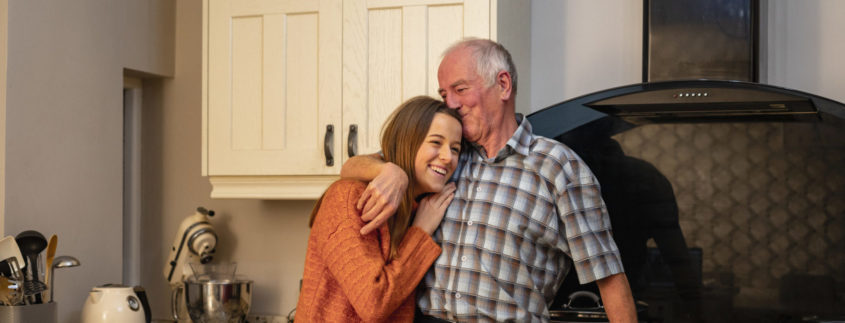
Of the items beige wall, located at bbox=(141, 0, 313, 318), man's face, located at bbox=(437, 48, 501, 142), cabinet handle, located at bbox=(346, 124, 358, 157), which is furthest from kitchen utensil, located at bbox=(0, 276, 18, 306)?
man's face, located at bbox=(437, 48, 501, 142)

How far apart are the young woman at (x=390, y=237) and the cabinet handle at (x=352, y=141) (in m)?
0.56

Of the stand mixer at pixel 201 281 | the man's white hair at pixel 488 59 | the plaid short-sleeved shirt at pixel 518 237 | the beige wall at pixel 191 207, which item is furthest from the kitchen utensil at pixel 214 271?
the man's white hair at pixel 488 59

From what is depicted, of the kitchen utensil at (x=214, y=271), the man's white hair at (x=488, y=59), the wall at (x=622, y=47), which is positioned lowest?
the kitchen utensil at (x=214, y=271)

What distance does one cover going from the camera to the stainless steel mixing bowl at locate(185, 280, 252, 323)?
7.76ft

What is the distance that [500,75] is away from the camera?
5.31 ft

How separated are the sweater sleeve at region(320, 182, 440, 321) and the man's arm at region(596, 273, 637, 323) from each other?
344 mm

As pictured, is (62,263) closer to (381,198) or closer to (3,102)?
(3,102)

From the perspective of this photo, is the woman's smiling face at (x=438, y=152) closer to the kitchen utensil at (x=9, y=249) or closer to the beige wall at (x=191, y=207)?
the kitchen utensil at (x=9, y=249)

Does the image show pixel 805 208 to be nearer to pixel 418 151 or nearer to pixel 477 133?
pixel 477 133

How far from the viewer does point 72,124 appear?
2312 millimetres

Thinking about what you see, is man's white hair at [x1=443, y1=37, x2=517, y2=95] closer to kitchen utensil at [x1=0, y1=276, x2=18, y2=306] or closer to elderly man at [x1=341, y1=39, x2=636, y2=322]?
elderly man at [x1=341, y1=39, x2=636, y2=322]

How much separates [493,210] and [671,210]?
1.64 feet

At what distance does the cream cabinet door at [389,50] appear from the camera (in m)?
2.08

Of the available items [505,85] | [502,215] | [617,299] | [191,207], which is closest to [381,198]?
[502,215]
